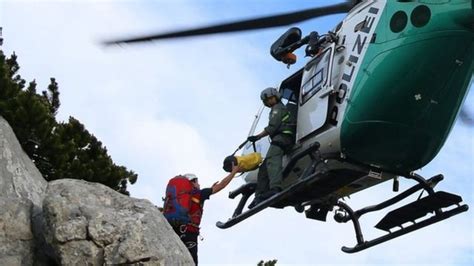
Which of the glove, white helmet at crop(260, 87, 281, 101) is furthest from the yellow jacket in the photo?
white helmet at crop(260, 87, 281, 101)

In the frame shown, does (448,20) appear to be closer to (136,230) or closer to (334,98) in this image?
(334,98)

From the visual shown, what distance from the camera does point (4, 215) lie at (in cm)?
1011

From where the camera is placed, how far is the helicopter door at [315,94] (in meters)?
11.6

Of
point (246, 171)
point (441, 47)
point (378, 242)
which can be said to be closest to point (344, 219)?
point (378, 242)

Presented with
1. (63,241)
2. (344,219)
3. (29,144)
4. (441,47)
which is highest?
(29,144)

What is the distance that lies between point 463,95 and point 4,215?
5.59 m

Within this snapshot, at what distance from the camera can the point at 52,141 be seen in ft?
47.9

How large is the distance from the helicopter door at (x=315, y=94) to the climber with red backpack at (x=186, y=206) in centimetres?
152

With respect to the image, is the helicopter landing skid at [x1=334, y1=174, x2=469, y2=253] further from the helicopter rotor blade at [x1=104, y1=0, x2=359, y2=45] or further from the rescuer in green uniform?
the helicopter rotor blade at [x1=104, y1=0, x2=359, y2=45]

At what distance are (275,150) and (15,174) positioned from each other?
11.0 ft

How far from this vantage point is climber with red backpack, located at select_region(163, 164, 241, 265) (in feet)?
37.4

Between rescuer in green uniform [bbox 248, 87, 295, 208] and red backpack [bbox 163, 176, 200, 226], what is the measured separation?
3.20 feet

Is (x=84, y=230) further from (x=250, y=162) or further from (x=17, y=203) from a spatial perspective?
(x=250, y=162)

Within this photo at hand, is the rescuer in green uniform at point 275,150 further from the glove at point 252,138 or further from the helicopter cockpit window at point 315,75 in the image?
the glove at point 252,138
